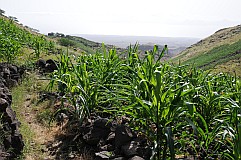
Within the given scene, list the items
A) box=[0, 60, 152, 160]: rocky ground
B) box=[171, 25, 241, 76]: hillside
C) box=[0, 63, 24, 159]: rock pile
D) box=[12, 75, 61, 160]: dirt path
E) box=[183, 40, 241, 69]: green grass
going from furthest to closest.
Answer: box=[183, 40, 241, 69]: green grass
box=[171, 25, 241, 76]: hillside
box=[12, 75, 61, 160]: dirt path
box=[0, 63, 24, 159]: rock pile
box=[0, 60, 152, 160]: rocky ground

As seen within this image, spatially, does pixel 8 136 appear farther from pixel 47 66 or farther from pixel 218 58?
pixel 218 58

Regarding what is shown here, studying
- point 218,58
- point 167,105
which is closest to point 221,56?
point 218,58

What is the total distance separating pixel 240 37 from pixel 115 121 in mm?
54389

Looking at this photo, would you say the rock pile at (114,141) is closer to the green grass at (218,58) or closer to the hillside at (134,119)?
the hillside at (134,119)

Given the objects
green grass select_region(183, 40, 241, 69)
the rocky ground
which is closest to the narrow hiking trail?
the rocky ground

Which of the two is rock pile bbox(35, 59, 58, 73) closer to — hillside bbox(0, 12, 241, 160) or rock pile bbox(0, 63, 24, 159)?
hillside bbox(0, 12, 241, 160)

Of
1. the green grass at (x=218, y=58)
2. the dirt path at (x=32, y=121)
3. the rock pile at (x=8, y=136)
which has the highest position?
the rock pile at (x=8, y=136)

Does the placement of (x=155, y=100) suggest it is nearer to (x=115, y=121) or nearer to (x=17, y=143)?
(x=115, y=121)

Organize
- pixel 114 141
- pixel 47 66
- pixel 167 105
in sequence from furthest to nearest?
pixel 47 66
pixel 114 141
pixel 167 105

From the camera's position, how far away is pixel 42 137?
3.34m

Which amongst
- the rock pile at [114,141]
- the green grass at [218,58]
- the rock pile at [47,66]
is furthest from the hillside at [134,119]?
the green grass at [218,58]

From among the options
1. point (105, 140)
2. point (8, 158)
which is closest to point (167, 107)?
point (105, 140)

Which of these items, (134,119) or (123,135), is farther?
(134,119)

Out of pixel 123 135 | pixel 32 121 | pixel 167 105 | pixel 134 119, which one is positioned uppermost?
pixel 167 105
